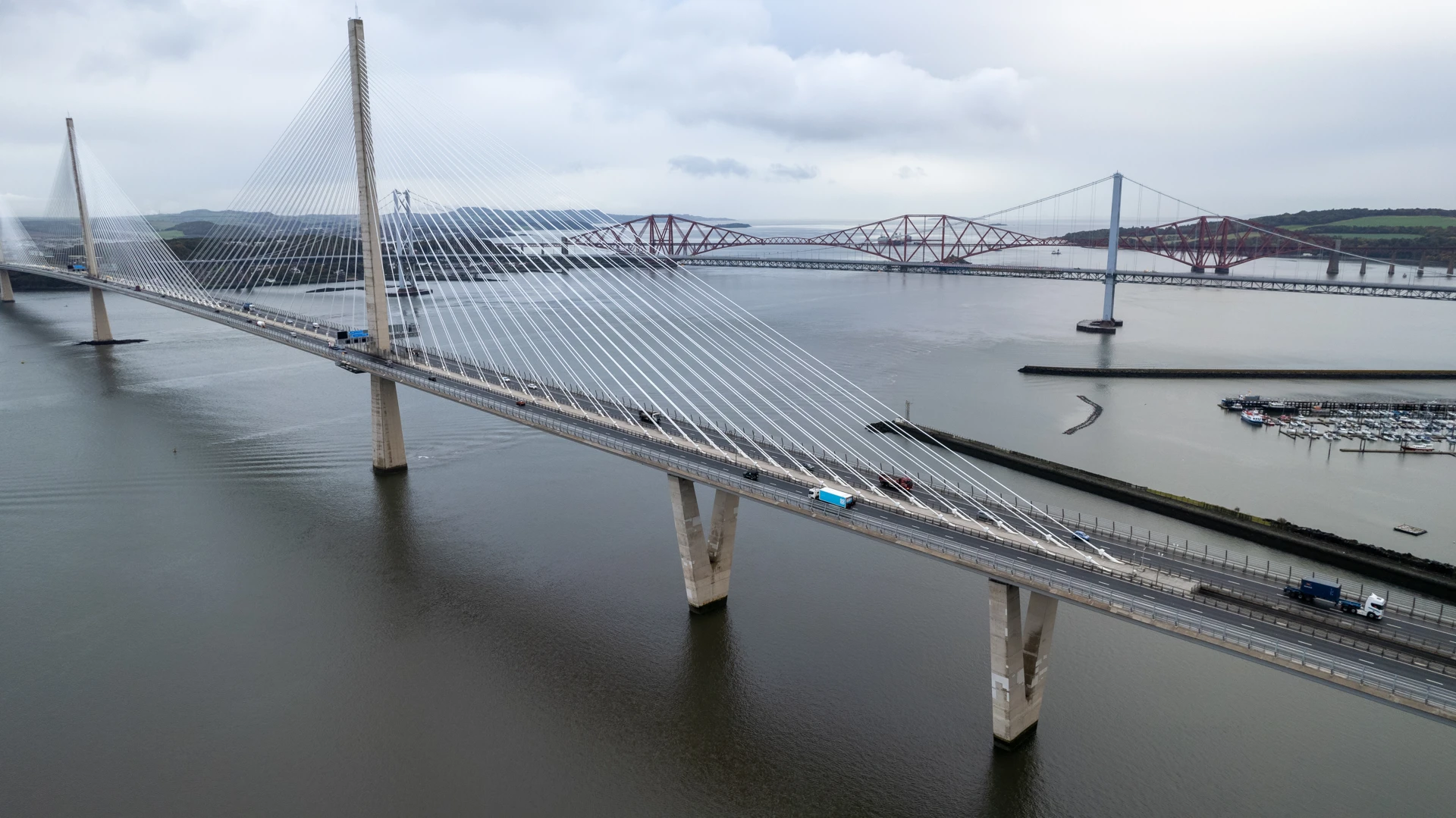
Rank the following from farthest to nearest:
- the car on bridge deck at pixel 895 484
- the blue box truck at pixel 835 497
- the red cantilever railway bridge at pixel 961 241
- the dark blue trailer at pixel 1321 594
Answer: the red cantilever railway bridge at pixel 961 241 → the car on bridge deck at pixel 895 484 → the blue box truck at pixel 835 497 → the dark blue trailer at pixel 1321 594

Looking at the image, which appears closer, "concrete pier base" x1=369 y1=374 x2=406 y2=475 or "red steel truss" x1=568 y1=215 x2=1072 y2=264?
"concrete pier base" x1=369 y1=374 x2=406 y2=475

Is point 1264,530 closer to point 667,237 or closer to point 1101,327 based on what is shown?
point 1101,327

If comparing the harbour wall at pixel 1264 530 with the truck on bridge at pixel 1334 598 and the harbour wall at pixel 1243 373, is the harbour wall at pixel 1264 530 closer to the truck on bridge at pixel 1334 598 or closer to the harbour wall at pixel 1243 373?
the truck on bridge at pixel 1334 598

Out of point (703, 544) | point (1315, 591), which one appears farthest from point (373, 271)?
point (1315, 591)

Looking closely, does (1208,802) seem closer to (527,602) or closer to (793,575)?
(793,575)

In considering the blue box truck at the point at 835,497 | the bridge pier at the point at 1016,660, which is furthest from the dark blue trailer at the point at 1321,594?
the blue box truck at the point at 835,497

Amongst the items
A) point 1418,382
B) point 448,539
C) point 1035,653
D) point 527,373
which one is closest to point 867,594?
point 1035,653

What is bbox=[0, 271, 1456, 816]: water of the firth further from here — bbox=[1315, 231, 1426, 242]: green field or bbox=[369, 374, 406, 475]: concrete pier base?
bbox=[1315, 231, 1426, 242]: green field

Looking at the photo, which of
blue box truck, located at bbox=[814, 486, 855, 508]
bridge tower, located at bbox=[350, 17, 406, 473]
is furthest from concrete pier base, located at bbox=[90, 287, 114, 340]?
blue box truck, located at bbox=[814, 486, 855, 508]
